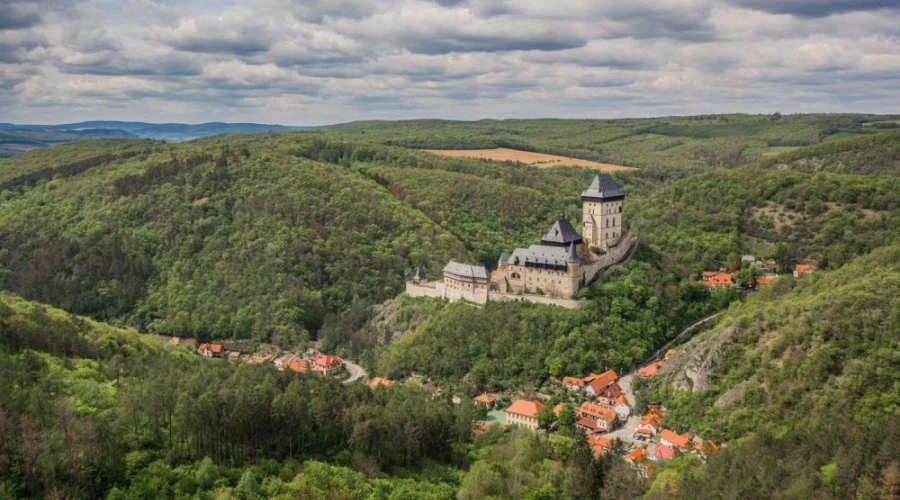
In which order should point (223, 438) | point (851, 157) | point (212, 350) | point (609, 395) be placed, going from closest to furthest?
point (223, 438) → point (609, 395) → point (212, 350) → point (851, 157)

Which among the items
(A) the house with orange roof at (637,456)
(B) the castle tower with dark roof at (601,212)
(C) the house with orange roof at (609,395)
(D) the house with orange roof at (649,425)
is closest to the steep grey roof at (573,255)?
(B) the castle tower with dark roof at (601,212)

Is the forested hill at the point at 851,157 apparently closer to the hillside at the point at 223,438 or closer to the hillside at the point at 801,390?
the hillside at the point at 801,390

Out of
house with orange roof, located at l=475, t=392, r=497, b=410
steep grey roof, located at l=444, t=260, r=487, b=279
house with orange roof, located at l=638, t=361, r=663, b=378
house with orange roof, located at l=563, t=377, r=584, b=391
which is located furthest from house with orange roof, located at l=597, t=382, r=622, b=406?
steep grey roof, located at l=444, t=260, r=487, b=279

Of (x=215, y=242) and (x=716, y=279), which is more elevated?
(x=215, y=242)

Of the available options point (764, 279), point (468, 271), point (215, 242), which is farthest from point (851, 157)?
point (215, 242)

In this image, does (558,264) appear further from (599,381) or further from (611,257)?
(599,381)
